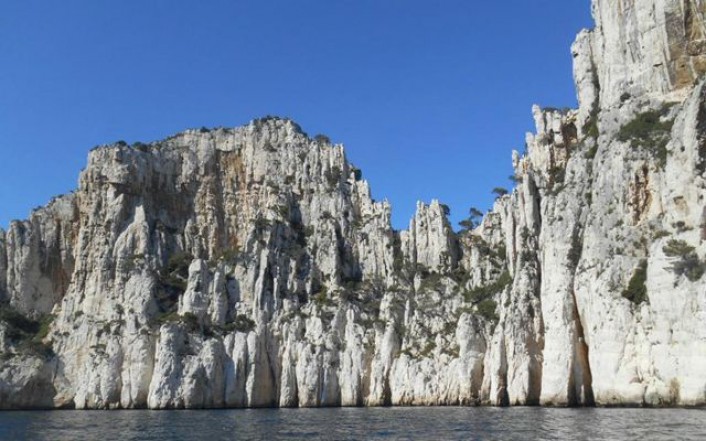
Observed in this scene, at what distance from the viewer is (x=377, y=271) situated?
109 meters

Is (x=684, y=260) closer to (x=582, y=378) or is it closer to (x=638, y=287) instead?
(x=638, y=287)

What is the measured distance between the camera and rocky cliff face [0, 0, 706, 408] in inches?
2442

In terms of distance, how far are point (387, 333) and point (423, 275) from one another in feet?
44.6

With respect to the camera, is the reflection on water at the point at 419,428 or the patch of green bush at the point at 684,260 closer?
the reflection on water at the point at 419,428

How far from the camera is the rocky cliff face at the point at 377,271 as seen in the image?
62.0 meters

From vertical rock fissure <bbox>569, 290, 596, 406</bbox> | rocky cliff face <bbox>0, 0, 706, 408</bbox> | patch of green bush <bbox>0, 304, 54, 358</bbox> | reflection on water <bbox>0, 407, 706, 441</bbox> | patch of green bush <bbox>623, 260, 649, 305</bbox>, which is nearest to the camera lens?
reflection on water <bbox>0, 407, 706, 441</bbox>

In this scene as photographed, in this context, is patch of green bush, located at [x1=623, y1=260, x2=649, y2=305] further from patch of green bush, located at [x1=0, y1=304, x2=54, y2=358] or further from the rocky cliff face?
patch of green bush, located at [x1=0, y1=304, x2=54, y2=358]

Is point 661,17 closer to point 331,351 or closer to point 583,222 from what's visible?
point 583,222

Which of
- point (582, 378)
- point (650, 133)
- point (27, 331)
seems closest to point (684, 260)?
point (582, 378)

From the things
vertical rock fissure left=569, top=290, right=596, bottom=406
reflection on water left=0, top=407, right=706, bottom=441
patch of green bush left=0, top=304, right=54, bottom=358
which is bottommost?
reflection on water left=0, top=407, right=706, bottom=441

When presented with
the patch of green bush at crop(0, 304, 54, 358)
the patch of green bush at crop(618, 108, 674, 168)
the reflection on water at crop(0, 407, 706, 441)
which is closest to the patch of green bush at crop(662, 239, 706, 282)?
the patch of green bush at crop(618, 108, 674, 168)

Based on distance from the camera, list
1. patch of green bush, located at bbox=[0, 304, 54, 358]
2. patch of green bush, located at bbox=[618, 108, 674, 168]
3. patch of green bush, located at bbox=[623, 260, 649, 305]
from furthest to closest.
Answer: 1. patch of green bush, located at bbox=[0, 304, 54, 358]
2. patch of green bush, located at bbox=[618, 108, 674, 168]
3. patch of green bush, located at bbox=[623, 260, 649, 305]

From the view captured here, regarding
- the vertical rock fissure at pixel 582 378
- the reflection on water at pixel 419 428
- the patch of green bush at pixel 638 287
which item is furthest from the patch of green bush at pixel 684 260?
the vertical rock fissure at pixel 582 378

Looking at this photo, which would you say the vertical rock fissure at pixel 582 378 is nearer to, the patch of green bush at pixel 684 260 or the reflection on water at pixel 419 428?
the patch of green bush at pixel 684 260
